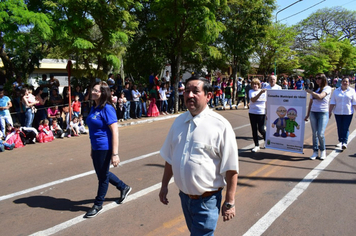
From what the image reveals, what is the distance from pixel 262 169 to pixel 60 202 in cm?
393

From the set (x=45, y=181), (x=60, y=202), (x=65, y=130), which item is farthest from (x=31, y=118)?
(x=60, y=202)

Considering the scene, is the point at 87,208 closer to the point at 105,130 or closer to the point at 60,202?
the point at 60,202

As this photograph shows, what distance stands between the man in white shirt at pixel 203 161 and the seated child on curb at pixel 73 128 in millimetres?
8533

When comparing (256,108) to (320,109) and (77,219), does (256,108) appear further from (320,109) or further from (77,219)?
(77,219)

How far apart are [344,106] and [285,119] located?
5.21 feet

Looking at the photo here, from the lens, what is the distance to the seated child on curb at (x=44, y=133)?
30.3ft

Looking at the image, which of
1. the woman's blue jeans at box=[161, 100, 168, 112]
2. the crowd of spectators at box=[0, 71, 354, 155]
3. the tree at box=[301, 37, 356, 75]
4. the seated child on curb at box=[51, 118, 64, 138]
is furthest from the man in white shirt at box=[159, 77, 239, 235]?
the tree at box=[301, 37, 356, 75]

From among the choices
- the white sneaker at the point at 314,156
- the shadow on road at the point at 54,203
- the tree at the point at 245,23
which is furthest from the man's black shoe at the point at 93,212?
the tree at the point at 245,23

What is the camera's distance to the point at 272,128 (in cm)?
717

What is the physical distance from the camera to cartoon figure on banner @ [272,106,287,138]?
6961mm

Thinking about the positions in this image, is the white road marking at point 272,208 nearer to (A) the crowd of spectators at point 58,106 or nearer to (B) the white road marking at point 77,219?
(B) the white road marking at point 77,219

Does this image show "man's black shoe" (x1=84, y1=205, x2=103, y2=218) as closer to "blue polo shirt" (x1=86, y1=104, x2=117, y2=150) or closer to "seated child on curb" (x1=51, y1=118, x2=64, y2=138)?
"blue polo shirt" (x1=86, y1=104, x2=117, y2=150)

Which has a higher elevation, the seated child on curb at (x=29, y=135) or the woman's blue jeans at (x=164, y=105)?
the woman's blue jeans at (x=164, y=105)

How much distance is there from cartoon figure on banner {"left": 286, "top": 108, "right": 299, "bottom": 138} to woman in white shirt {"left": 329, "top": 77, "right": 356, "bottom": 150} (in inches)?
52.2
